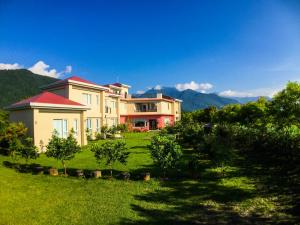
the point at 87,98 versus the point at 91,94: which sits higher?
the point at 91,94

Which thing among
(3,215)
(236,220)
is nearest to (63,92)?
(3,215)

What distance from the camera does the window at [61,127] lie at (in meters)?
21.6

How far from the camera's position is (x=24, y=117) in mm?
20594

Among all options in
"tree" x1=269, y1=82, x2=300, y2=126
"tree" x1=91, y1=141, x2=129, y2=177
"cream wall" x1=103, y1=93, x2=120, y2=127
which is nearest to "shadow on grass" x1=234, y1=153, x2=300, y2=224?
"tree" x1=269, y1=82, x2=300, y2=126

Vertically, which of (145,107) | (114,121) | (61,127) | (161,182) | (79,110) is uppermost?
(145,107)

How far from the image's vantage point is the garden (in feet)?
25.8

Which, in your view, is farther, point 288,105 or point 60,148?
point 288,105

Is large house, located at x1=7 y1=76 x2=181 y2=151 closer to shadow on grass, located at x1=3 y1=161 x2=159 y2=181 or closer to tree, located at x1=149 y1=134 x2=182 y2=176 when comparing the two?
shadow on grass, located at x1=3 y1=161 x2=159 y2=181

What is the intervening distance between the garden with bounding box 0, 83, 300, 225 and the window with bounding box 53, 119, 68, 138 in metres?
2.75

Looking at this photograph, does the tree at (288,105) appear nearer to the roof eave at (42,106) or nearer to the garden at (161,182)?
the garden at (161,182)

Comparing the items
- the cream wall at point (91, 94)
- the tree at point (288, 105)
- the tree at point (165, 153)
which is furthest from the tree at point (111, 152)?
the cream wall at point (91, 94)

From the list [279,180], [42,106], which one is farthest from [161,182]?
[42,106]

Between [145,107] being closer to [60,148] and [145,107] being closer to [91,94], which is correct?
[91,94]

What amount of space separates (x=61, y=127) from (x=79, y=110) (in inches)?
98.3
